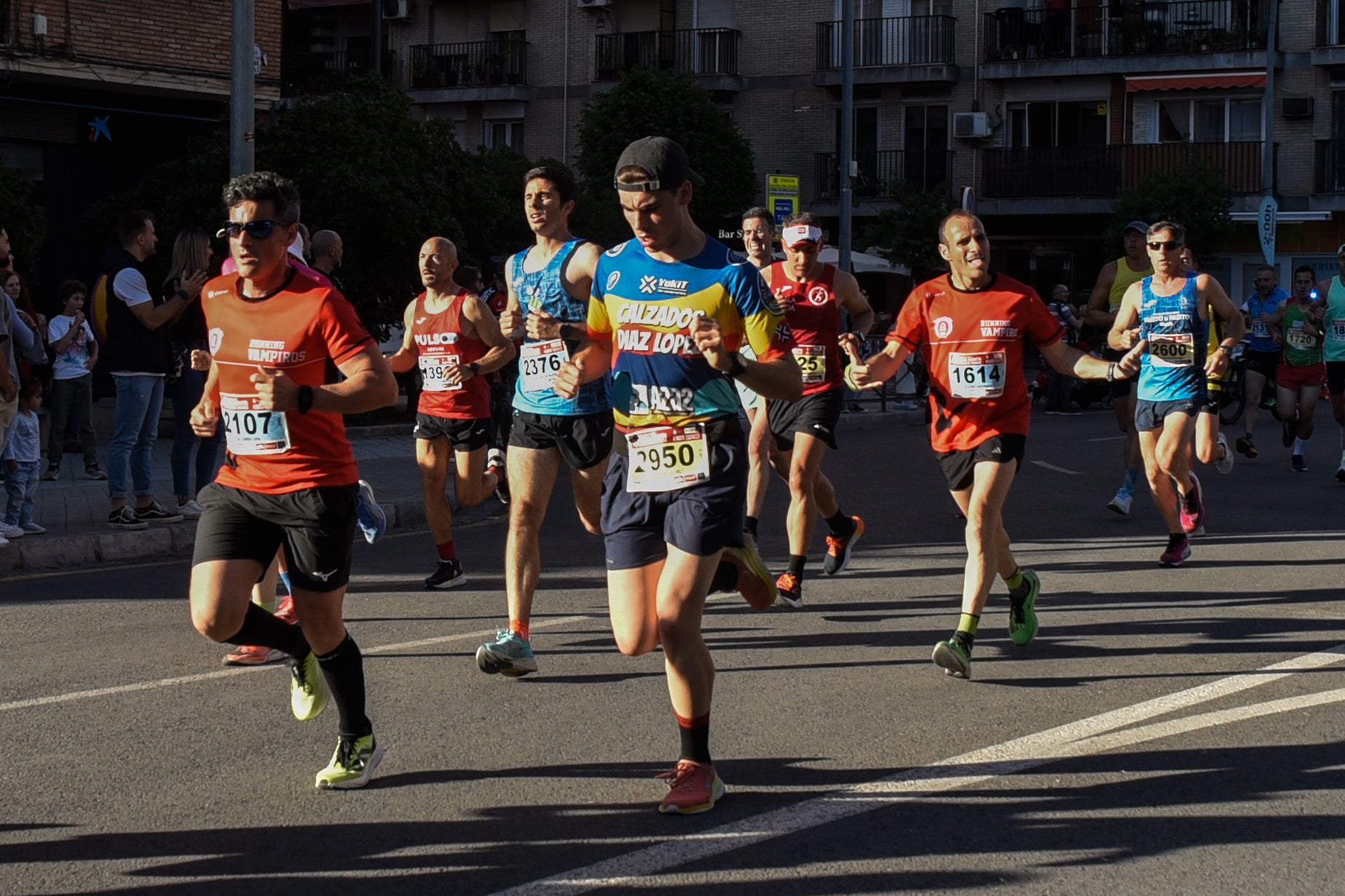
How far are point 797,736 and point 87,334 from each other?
35.1 ft

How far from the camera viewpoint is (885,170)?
43094 mm

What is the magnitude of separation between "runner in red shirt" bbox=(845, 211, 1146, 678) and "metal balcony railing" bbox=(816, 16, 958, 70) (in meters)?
35.9

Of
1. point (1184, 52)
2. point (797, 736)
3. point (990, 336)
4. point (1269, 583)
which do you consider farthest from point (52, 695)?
point (1184, 52)

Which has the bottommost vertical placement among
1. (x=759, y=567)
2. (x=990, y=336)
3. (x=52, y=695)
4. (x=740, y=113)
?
(x=52, y=695)

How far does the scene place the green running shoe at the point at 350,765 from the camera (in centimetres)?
536

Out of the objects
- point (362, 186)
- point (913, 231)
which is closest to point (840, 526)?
point (362, 186)

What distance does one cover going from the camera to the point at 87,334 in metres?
14.9

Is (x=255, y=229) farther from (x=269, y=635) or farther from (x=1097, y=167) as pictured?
(x=1097, y=167)

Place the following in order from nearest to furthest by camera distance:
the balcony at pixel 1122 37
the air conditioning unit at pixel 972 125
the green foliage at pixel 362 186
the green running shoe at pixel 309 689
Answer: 1. the green running shoe at pixel 309 689
2. the green foliage at pixel 362 186
3. the balcony at pixel 1122 37
4. the air conditioning unit at pixel 972 125

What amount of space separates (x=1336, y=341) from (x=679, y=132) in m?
24.6

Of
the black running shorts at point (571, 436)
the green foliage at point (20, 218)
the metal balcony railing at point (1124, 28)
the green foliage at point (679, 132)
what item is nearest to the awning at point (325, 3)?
the green foliage at point (679, 132)

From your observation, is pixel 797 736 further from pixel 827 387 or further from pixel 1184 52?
pixel 1184 52

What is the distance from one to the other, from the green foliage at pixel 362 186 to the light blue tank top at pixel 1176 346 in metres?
11.8

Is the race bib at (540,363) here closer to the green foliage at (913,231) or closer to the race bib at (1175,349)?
the race bib at (1175,349)
